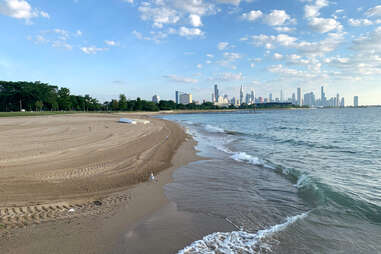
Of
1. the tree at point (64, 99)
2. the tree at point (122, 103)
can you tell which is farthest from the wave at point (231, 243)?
the tree at point (122, 103)

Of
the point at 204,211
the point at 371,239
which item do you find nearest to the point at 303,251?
the point at 371,239

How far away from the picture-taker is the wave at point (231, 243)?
3289mm

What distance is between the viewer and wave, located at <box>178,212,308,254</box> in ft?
10.8

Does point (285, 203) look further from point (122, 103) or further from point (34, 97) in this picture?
point (122, 103)

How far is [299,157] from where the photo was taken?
10938 millimetres

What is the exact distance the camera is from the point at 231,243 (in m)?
3.49

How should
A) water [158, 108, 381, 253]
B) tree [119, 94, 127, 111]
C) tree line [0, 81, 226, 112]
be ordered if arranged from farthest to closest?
tree [119, 94, 127, 111], tree line [0, 81, 226, 112], water [158, 108, 381, 253]

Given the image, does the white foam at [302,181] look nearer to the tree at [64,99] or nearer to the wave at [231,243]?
the wave at [231,243]

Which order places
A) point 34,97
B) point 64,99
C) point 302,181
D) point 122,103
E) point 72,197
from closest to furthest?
1. point 72,197
2. point 302,181
3. point 34,97
4. point 64,99
5. point 122,103

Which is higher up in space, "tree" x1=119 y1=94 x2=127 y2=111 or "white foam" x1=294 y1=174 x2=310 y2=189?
"tree" x1=119 y1=94 x2=127 y2=111

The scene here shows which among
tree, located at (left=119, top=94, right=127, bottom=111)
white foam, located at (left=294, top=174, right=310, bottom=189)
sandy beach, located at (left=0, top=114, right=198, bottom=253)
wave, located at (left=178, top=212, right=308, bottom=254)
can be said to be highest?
tree, located at (left=119, top=94, right=127, bottom=111)

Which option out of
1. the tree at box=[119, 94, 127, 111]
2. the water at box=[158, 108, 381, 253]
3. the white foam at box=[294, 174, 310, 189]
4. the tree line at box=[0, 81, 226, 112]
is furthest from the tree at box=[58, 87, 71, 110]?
the white foam at box=[294, 174, 310, 189]

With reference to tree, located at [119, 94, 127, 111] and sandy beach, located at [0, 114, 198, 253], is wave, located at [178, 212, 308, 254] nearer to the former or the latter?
sandy beach, located at [0, 114, 198, 253]

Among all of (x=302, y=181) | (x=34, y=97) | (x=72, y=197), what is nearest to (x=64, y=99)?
(x=34, y=97)
